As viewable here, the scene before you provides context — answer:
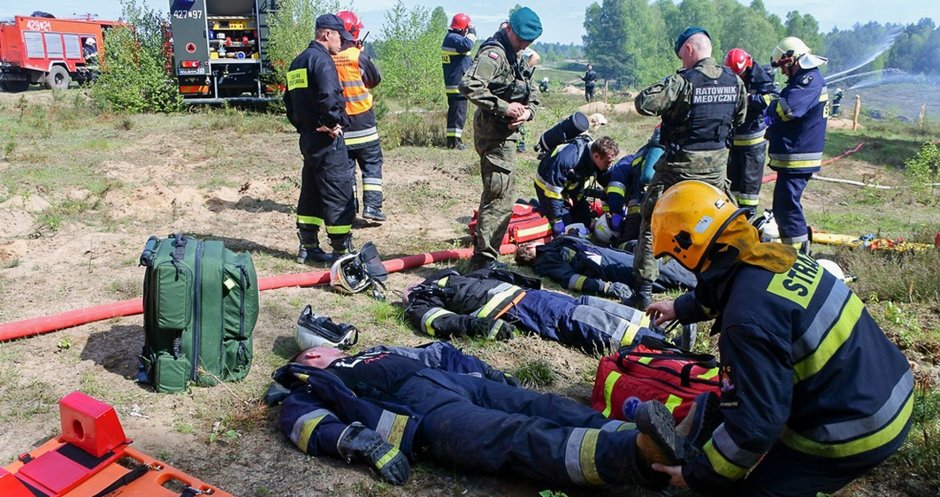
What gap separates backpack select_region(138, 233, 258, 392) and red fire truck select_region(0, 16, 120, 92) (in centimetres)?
2059

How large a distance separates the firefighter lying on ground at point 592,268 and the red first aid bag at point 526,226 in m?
0.40

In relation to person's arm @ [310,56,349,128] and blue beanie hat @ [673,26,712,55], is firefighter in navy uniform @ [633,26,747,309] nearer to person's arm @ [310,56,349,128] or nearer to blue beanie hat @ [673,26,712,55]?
blue beanie hat @ [673,26,712,55]

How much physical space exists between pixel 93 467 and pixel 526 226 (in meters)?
4.63

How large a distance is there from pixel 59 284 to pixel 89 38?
2230cm

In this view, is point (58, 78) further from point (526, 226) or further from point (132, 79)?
point (526, 226)

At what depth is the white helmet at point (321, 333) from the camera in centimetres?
427

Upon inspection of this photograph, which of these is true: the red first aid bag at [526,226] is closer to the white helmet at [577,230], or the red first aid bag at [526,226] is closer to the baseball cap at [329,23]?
the white helmet at [577,230]

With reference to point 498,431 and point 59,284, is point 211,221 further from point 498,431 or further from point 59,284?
point 498,431

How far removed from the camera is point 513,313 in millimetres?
4809

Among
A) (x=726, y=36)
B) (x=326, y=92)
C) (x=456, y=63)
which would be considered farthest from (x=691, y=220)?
(x=726, y=36)

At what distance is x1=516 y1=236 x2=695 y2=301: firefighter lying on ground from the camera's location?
5723mm

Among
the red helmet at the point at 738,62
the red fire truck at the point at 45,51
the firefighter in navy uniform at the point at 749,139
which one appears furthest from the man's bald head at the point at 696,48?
the red fire truck at the point at 45,51

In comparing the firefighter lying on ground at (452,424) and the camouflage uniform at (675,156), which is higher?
the camouflage uniform at (675,156)

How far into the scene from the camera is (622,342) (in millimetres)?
4398
